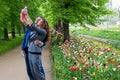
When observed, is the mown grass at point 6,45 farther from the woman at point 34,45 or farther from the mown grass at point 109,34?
the woman at point 34,45

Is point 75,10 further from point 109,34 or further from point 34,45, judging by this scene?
point 109,34

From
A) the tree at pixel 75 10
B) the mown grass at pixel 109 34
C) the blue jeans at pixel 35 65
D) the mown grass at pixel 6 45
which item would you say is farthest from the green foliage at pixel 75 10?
the blue jeans at pixel 35 65

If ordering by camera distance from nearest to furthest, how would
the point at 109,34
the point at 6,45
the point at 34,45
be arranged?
the point at 34,45 < the point at 6,45 < the point at 109,34

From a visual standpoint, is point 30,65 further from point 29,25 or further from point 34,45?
point 29,25

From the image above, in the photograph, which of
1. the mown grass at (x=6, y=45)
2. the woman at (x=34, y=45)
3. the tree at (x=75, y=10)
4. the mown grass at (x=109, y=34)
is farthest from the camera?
the mown grass at (x=6, y=45)

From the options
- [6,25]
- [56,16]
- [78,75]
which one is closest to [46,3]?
[56,16]

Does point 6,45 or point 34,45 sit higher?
point 34,45

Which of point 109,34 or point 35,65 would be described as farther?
point 109,34

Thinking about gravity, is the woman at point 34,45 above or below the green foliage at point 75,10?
above

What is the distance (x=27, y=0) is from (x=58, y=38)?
39.6 ft

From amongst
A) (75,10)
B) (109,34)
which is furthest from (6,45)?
(109,34)

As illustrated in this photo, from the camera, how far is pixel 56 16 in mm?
20250

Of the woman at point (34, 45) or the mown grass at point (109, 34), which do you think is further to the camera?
the mown grass at point (109, 34)

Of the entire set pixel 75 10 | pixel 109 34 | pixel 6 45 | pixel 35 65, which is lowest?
pixel 109 34
